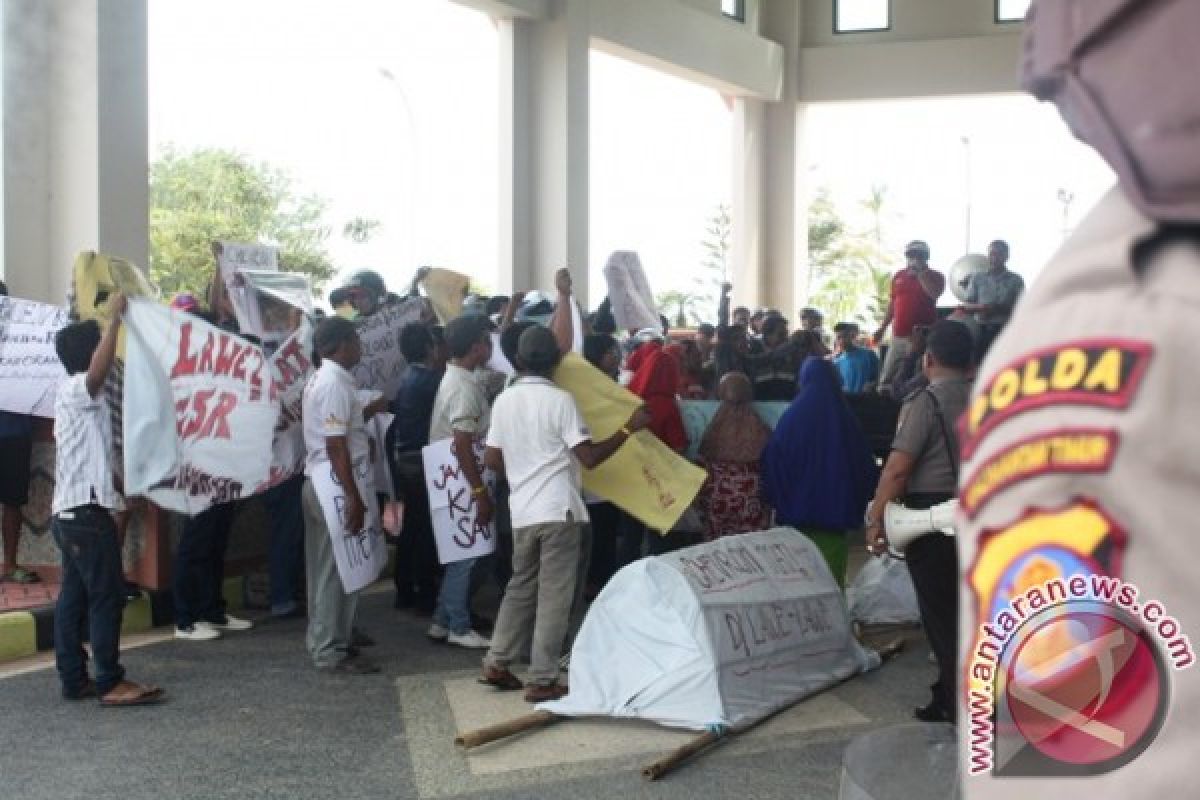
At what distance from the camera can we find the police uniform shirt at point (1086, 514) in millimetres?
790

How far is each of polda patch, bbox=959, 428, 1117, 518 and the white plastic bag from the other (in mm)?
7465

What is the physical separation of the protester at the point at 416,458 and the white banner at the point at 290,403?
28.5 inches

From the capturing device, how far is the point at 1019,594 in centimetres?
85

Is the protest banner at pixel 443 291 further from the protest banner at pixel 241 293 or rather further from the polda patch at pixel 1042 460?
the polda patch at pixel 1042 460

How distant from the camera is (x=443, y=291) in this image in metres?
9.50

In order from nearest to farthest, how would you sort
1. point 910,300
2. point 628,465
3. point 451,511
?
point 451,511
point 628,465
point 910,300

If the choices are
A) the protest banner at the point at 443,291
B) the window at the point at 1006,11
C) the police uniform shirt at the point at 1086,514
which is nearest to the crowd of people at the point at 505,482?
the protest banner at the point at 443,291

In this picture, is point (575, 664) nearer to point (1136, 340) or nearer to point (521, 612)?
point (521, 612)

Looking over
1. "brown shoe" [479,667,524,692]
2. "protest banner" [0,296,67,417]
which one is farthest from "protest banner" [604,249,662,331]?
"brown shoe" [479,667,524,692]

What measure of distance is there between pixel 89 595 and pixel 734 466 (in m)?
3.98

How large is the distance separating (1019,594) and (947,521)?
411 cm

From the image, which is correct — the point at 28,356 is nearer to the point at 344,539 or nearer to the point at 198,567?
the point at 198,567

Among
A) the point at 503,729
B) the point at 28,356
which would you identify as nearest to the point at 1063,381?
the point at 503,729

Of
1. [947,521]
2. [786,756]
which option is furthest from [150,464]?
[947,521]
